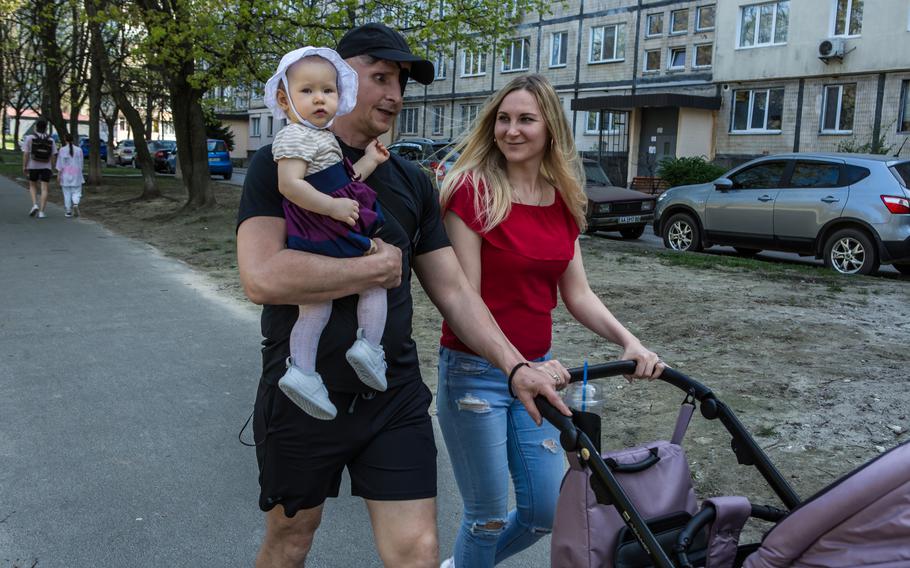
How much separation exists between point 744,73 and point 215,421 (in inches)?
1208

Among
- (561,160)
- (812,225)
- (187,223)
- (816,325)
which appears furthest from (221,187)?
(561,160)

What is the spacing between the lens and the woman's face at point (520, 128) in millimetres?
3146

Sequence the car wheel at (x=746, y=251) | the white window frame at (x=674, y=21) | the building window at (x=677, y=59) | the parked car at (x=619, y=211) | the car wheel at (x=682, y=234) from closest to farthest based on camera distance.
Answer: the car wheel at (x=682, y=234)
the car wheel at (x=746, y=251)
the parked car at (x=619, y=211)
the white window frame at (x=674, y=21)
the building window at (x=677, y=59)

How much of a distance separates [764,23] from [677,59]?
4.00 meters

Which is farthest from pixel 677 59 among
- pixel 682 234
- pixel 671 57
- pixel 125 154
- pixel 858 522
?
pixel 858 522

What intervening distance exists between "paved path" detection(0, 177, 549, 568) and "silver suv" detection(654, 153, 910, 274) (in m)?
8.39

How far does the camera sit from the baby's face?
2402 mm

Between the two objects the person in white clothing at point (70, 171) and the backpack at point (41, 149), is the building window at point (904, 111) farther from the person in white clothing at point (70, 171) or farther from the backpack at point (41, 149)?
the backpack at point (41, 149)

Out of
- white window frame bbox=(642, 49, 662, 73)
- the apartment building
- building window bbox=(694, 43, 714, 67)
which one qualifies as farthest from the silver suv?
white window frame bbox=(642, 49, 662, 73)

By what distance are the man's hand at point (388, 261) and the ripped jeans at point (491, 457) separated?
0.66 meters

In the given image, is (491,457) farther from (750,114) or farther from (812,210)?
(750,114)

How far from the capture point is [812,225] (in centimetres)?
1297

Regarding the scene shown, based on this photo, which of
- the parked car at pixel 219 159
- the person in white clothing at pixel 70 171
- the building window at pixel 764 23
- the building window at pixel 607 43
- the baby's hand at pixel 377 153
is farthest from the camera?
the parked car at pixel 219 159

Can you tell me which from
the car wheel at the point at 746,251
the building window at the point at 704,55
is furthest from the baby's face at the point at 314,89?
the building window at the point at 704,55
